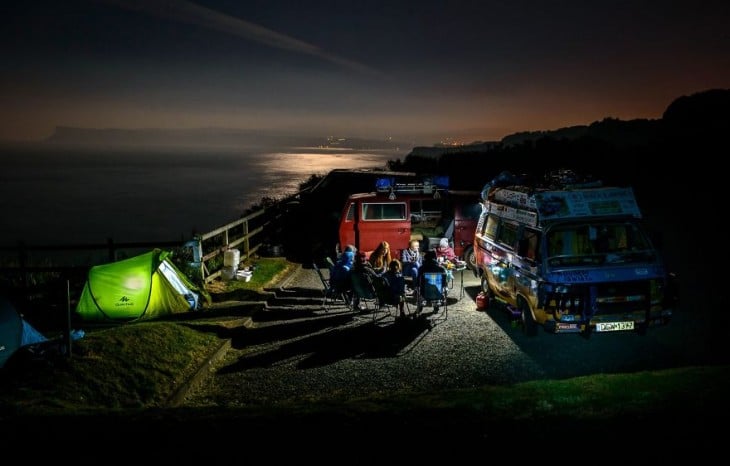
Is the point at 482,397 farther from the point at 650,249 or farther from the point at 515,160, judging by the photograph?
the point at 515,160

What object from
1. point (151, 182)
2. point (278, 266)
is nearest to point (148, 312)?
point (278, 266)

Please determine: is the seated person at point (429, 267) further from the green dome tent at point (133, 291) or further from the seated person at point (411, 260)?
the green dome tent at point (133, 291)

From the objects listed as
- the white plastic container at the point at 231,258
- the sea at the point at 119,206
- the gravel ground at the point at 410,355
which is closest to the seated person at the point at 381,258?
the gravel ground at the point at 410,355

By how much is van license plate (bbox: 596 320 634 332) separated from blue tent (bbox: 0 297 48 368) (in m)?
8.81

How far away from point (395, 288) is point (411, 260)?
2.72 meters

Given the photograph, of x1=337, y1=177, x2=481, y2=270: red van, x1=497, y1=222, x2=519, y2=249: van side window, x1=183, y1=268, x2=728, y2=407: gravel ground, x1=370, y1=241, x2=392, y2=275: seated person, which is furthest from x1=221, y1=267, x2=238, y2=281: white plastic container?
x1=497, y1=222, x2=519, y2=249: van side window

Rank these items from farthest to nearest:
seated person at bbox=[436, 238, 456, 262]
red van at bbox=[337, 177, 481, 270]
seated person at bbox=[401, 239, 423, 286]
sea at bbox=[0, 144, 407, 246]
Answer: sea at bbox=[0, 144, 407, 246] → red van at bbox=[337, 177, 481, 270] → seated person at bbox=[436, 238, 456, 262] → seated person at bbox=[401, 239, 423, 286]

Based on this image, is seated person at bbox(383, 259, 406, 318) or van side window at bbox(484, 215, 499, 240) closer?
seated person at bbox(383, 259, 406, 318)

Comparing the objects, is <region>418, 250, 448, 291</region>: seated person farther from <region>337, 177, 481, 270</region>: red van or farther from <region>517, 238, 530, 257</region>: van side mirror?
<region>337, 177, 481, 270</region>: red van

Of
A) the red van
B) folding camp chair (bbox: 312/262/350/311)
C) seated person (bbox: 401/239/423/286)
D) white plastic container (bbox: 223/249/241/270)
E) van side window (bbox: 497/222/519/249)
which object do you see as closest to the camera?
van side window (bbox: 497/222/519/249)

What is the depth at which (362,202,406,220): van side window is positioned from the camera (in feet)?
46.4

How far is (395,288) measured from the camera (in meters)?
9.82

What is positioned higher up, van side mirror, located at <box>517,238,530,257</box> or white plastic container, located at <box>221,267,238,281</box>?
van side mirror, located at <box>517,238,530,257</box>

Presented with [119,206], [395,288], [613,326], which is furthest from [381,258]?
[119,206]
